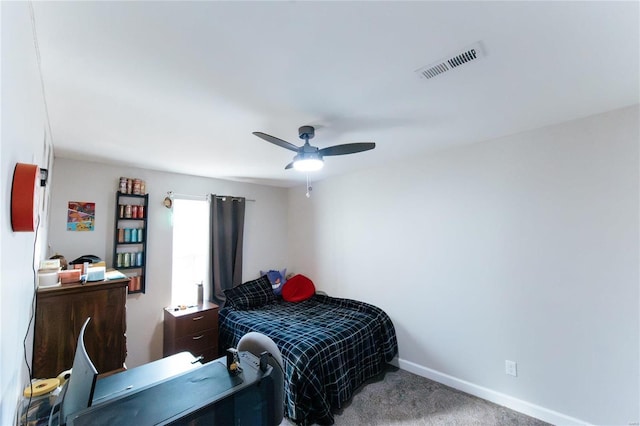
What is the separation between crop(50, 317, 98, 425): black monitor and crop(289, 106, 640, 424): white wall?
2.83 m

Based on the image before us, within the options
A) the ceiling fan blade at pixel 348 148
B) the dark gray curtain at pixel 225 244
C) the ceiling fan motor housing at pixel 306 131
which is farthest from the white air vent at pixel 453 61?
the dark gray curtain at pixel 225 244

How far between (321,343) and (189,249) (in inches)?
89.9

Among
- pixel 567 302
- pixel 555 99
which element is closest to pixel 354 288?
pixel 567 302

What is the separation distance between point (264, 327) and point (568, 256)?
277 centimetres

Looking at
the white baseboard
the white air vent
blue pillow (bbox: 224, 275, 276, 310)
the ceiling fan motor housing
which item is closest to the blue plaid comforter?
blue pillow (bbox: 224, 275, 276, 310)

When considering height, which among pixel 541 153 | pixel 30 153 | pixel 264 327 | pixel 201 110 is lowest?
pixel 264 327

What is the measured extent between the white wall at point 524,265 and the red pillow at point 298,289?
0.98m

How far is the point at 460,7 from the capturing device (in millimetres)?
1066

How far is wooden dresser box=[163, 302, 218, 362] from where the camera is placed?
3055mm

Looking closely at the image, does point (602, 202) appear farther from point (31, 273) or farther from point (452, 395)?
point (31, 273)

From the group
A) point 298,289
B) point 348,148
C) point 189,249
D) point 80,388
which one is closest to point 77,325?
point 80,388

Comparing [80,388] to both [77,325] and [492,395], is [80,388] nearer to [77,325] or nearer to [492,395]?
[77,325]

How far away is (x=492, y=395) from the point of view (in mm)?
2451

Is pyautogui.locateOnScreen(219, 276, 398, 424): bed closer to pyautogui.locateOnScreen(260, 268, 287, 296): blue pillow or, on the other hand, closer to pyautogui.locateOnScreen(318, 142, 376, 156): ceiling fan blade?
pyautogui.locateOnScreen(260, 268, 287, 296): blue pillow
